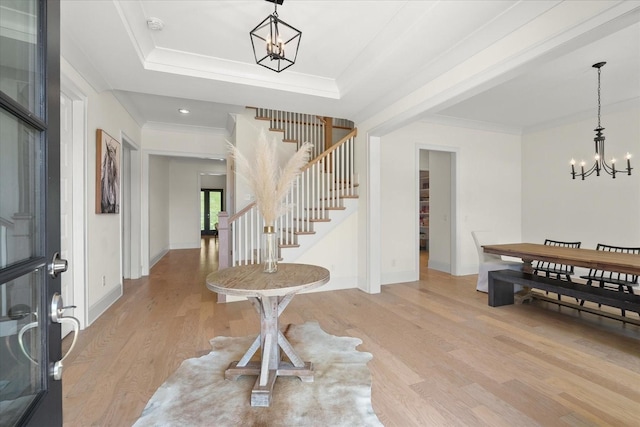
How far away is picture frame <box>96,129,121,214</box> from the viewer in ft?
11.3

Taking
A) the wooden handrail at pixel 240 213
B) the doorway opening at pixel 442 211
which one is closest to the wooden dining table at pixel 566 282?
the doorway opening at pixel 442 211

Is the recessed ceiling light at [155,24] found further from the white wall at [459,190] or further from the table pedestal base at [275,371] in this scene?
the white wall at [459,190]

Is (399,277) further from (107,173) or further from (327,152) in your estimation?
(107,173)

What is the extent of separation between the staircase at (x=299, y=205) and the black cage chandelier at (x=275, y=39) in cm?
152

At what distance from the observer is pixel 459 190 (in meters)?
5.62

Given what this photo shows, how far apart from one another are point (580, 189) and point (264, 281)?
19.4ft

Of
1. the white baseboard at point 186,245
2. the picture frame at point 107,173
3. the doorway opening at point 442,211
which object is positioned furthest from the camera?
the white baseboard at point 186,245

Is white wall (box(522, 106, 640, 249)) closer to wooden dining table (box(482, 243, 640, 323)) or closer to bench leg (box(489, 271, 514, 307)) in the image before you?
wooden dining table (box(482, 243, 640, 323))

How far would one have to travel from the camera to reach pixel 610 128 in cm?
483

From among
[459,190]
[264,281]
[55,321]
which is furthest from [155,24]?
[459,190]

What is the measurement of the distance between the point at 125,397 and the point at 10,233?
5.69ft

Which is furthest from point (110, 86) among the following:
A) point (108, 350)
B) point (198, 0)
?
point (108, 350)

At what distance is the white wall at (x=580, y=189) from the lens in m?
4.59

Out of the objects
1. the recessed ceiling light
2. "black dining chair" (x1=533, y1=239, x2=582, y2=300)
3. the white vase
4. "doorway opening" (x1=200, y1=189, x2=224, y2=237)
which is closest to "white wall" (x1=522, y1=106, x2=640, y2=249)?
"black dining chair" (x1=533, y1=239, x2=582, y2=300)
